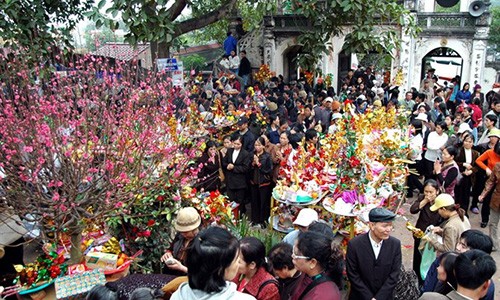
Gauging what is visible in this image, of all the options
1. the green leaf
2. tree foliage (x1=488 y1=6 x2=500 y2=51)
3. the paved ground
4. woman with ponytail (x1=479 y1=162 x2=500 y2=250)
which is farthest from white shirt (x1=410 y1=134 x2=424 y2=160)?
tree foliage (x1=488 y1=6 x2=500 y2=51)

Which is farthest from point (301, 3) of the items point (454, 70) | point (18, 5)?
point (454, 70)

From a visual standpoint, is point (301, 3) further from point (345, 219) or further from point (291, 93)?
point (345, 219)

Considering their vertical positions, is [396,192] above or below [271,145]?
below

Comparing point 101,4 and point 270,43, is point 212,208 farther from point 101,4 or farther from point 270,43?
point 270,43

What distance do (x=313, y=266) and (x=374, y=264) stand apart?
94 centimetres

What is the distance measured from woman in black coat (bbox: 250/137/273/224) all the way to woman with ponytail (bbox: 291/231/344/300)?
3.28 meters

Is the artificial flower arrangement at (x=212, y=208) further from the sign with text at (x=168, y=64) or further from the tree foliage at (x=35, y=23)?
the sign with text at (x=168, y=64)

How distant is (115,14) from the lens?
7883mm

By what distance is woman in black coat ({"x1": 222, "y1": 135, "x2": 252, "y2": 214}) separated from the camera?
6.27m

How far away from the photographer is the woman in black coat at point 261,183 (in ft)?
20.4

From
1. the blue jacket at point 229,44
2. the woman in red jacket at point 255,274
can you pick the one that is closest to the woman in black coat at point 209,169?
the woman in red jacket at point 255,274

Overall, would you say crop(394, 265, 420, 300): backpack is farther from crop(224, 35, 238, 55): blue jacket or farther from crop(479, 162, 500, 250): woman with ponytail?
crop(224, 35, 238, 55): blue jacket

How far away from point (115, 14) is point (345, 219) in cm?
523

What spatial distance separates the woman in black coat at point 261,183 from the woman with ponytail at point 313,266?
3.28 m
